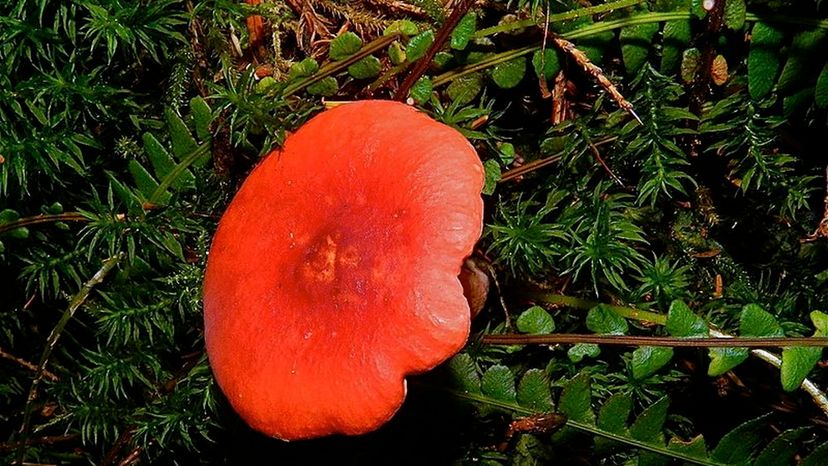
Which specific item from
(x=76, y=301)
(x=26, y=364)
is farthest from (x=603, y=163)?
(x=26, y=364)

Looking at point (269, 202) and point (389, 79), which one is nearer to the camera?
point (269, 202)

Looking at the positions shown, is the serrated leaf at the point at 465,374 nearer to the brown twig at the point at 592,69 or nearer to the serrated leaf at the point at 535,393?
the serrated leaf at the point at 535,393

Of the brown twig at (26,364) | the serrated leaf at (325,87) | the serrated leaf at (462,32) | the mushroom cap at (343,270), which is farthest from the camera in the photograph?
the brown twig at (26,364)

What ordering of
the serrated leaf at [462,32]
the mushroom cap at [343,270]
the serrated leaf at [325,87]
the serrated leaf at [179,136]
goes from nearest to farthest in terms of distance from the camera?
1. the mushroom cap at [343,270]
2. the serrated leaf at [462,32]
3. the serrated leaf at [325,87]
4. the serrated leaf at [179,136]

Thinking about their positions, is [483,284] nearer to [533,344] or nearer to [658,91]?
[533,344]

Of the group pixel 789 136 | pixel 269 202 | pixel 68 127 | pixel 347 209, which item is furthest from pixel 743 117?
pixel 68 127

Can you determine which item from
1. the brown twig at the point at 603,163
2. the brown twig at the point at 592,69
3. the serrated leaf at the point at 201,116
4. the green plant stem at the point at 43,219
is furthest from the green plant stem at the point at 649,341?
the green plant stem at the point at 43,219
